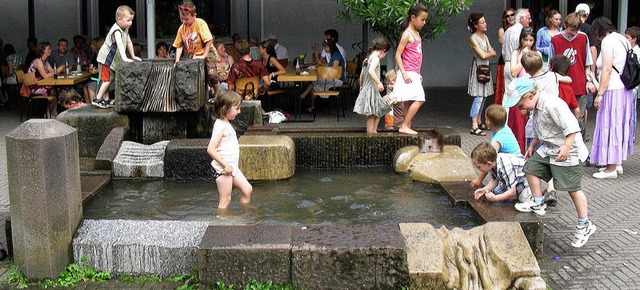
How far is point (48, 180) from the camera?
608 cm

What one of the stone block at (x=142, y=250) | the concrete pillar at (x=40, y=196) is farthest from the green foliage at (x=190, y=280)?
the concrete pillar at (x=40, y=196)

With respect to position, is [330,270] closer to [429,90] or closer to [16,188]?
[16,188]

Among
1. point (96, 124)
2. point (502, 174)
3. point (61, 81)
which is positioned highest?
point (61, 81)

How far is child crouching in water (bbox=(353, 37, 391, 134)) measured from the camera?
10273 millimetres

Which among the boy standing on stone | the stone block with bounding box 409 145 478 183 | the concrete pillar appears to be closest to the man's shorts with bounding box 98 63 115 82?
the boy standing on stone

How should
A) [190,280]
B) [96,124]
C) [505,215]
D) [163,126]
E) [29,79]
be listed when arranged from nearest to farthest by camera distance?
1. [190,280]
2. [505,215]
3. [96,124]
4. [163,126]
5. [29,79]

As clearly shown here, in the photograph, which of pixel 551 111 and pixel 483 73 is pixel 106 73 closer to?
pixel 483 73

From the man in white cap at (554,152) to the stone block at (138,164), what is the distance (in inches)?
157

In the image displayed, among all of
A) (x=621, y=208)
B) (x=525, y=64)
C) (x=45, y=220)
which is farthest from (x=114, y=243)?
(x=621, y=208)

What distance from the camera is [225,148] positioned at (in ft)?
24.7

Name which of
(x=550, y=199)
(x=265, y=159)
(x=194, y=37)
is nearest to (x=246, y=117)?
(x=194, y=37)

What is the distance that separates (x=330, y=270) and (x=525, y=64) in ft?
9.69

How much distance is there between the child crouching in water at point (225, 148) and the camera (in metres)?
7.35

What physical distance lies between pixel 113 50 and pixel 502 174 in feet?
18.0
